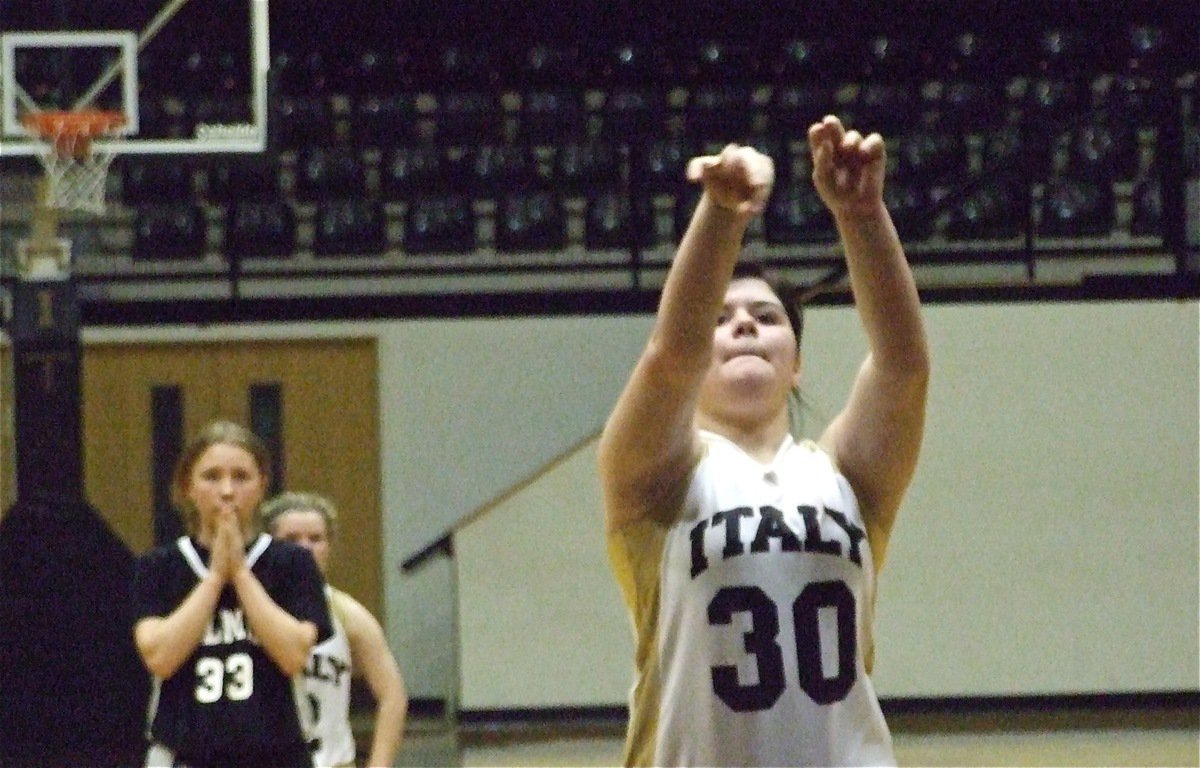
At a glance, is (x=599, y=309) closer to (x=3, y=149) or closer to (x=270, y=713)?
(x=3, y=149)

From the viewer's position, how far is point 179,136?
11.4 meters

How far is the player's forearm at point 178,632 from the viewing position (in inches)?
128

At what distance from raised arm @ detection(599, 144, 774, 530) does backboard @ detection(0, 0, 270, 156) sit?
18.3ft

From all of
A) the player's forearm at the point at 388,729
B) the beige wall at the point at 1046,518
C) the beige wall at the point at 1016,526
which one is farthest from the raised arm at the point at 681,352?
the beige wall at the point at 1046,518

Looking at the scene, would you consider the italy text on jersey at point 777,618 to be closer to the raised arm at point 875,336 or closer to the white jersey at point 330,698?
the raised arm at point 875,336

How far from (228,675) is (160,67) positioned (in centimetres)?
990

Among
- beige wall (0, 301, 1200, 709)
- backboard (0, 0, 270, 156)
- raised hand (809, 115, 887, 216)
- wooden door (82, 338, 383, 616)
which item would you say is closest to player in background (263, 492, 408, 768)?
raised hand (809, 115, 887, 216)

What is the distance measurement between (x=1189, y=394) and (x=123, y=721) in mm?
5434

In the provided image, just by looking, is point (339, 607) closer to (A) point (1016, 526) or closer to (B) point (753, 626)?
(B) point (753, 626)

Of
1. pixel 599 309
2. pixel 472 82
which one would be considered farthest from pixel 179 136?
pixel 599 309

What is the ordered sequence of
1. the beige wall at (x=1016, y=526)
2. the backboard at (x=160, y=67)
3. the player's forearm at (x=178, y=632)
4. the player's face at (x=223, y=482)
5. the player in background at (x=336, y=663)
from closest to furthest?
the player's forearm at (x=178, y=632) → the player's face at (x=223, y=482) → the player in background at (x=336, y=663) → the backboard at (x=160, y=67) → the beige wall at (x=1016, y=526)

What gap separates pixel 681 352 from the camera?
85.2 inches

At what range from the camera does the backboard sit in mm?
8922

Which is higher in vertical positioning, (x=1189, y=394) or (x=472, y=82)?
(x=472, y=82)
